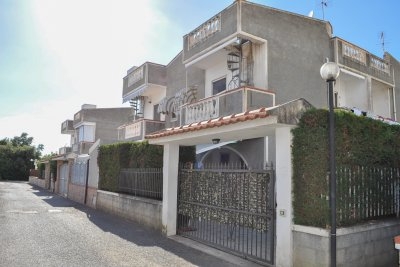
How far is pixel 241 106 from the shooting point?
13.3 m

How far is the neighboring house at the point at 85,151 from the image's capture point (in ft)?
72.0

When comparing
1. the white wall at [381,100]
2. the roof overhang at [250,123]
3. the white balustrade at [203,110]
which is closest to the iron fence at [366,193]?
the roof overhang at [250,123]

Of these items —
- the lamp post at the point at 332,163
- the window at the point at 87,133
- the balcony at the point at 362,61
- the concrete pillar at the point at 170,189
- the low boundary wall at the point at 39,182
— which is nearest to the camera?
the lamp post at the point at 332,163

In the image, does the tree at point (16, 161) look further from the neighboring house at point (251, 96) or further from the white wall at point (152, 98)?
the neighboring house at point (251, 96)

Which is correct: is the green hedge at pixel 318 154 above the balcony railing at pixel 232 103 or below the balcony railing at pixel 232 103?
below

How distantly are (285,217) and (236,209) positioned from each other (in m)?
2.07

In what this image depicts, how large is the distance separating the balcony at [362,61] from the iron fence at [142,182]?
415 inches

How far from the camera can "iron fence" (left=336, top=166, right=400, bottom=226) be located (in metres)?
7.36

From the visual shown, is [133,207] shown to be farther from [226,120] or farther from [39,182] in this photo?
[39,182]

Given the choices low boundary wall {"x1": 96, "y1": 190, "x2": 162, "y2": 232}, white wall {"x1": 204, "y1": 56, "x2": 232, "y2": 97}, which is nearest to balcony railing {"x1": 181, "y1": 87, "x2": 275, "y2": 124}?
white wall {"x1": 204, "y1": 56, "x2": 232, "y2": 97}

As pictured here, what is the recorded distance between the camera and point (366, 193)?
7.96m

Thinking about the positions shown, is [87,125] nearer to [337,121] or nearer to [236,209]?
[236,209]

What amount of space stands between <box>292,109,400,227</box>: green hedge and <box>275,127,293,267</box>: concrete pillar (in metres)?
0.12

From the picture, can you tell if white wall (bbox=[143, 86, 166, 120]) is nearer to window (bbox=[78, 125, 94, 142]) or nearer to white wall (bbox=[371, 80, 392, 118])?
white wall (bbox=[371, 80, 392, 118])
